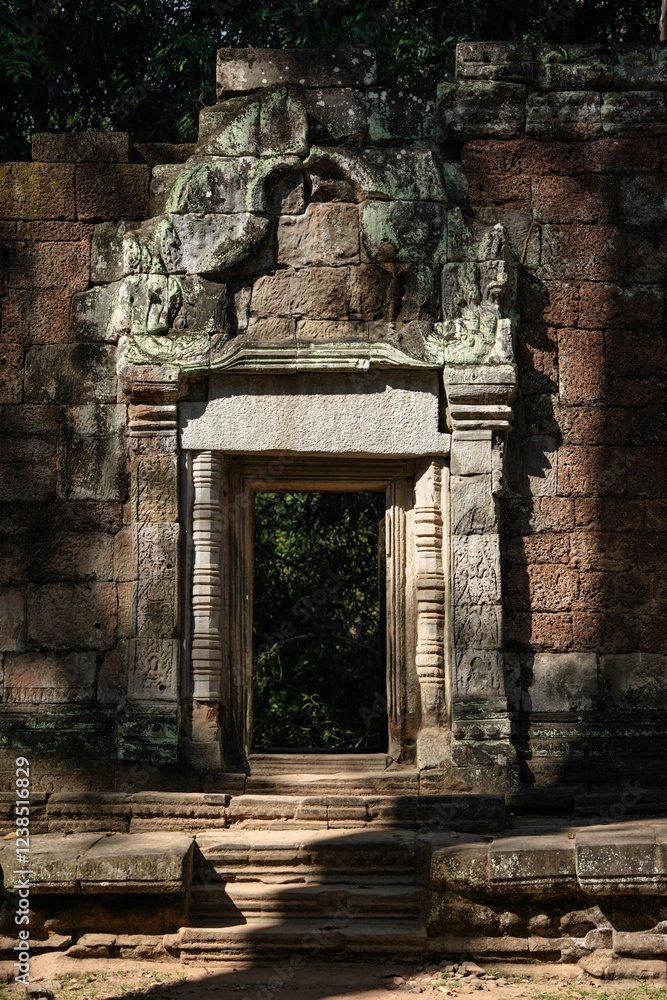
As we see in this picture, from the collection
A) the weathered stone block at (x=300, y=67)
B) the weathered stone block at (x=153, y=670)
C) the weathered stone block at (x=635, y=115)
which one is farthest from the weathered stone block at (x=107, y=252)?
the weathered stone block at (x=635, y=115)

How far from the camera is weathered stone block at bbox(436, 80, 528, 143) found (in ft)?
26.2

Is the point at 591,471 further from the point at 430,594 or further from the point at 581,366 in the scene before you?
the point at 430,594

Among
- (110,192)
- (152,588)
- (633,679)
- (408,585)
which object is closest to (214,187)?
(110,192)

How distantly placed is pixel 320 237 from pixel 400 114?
1001mm

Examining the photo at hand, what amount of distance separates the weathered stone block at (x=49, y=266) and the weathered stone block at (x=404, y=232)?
6.21 feet

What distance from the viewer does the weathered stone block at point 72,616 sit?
7672mm

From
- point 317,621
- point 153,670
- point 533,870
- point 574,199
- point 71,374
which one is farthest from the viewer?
point 317,621

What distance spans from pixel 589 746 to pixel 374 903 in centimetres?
189

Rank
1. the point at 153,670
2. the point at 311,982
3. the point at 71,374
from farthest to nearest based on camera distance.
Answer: the point at 71,374 → the point at 153,670 → the point at 311,982

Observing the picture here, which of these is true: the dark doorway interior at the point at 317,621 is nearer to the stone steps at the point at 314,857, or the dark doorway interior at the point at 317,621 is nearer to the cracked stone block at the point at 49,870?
the stone steps at the point at 314,857

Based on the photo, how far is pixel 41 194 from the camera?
26.5 feet

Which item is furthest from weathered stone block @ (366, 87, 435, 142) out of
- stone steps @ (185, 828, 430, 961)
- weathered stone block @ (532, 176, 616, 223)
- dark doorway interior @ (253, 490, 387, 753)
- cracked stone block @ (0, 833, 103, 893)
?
dark doorway interior @ (253, 490, 387, 753)

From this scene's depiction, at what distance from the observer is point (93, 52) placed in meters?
11.8

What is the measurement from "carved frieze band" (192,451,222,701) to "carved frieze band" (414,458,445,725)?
127 cm
